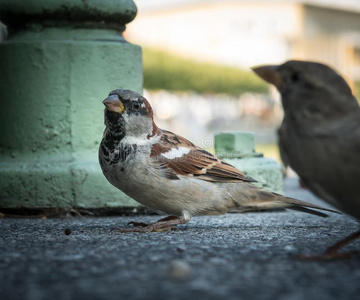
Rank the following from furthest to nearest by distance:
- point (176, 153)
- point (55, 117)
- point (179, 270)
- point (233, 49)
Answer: point (233, 49), point (55, 117), point (176, 153), point (179, 270)

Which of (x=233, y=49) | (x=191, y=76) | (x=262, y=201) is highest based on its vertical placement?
(x=233, y=49)

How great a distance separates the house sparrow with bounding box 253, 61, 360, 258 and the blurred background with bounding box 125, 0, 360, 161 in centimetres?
2505

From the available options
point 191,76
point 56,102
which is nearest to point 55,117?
point 56,102

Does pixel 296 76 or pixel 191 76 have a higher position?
pixel 191 76

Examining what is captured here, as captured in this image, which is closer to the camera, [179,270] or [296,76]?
[179,270]

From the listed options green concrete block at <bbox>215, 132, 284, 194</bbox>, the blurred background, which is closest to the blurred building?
the blurred background

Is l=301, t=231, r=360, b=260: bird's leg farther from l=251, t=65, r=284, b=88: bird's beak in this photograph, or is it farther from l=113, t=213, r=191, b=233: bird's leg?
l=113, t=213, r=191, b=233: bird's leg

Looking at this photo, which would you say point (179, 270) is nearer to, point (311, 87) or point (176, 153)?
point (311, 87)

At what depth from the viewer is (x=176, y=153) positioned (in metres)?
4.26

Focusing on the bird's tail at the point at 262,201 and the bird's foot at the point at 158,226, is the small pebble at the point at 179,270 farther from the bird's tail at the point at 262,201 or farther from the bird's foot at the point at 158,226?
the bird's tail at the point at 262,201

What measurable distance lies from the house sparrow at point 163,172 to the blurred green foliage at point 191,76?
2840cm

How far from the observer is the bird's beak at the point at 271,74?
313 centimetres

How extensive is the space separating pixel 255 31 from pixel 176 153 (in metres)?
47.7

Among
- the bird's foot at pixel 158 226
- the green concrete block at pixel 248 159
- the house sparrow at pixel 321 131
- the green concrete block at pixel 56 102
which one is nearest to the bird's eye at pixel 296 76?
the house sparrow at pixel 321 131
